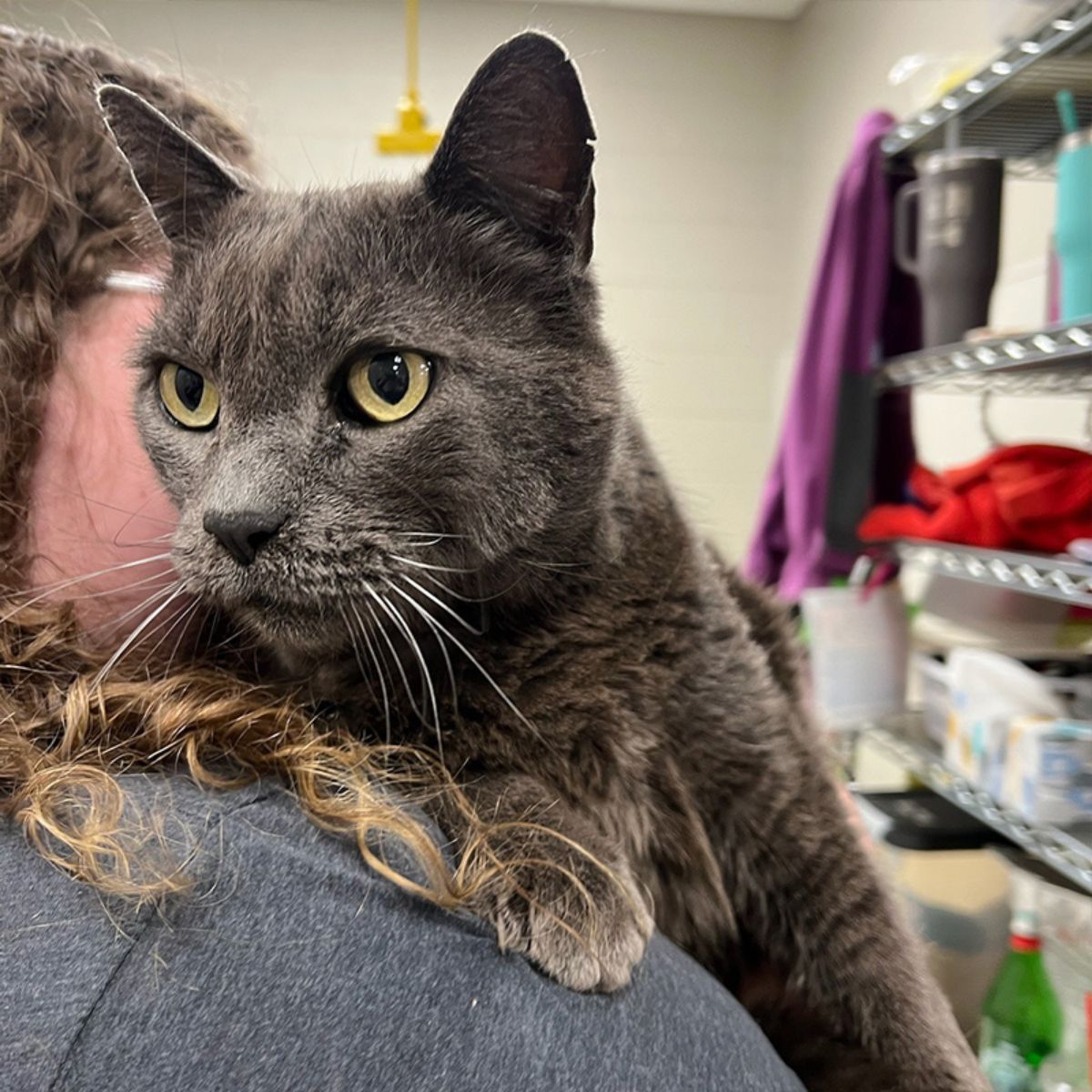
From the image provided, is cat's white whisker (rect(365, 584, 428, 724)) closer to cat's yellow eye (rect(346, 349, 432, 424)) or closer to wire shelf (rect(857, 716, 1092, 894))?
cat's yellow eye (rect(346, 349, 432, 424))

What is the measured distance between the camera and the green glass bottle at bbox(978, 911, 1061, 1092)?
1.12 m

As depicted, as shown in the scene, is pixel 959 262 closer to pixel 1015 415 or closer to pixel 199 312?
pixel 1015 415

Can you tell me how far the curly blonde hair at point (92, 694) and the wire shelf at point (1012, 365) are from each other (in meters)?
0.84

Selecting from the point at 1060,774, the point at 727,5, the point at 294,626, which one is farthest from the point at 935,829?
the point at 727,5

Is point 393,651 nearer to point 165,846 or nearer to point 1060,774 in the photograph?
point 165,846

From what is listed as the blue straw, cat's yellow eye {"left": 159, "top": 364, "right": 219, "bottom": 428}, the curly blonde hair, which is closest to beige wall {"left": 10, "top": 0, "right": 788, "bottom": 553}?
the blue straw

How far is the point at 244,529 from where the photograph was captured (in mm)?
481

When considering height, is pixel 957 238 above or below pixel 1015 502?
above

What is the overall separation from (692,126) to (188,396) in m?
2.29

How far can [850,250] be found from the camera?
1562mm

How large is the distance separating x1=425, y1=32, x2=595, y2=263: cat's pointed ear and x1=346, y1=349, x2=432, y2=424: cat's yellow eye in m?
0.13

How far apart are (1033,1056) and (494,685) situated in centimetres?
103

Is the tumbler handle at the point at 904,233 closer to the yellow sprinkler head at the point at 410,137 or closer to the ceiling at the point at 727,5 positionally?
the yellow sprinkler head at the point at 410,137

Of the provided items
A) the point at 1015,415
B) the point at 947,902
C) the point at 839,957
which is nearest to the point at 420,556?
the point at 839,957
